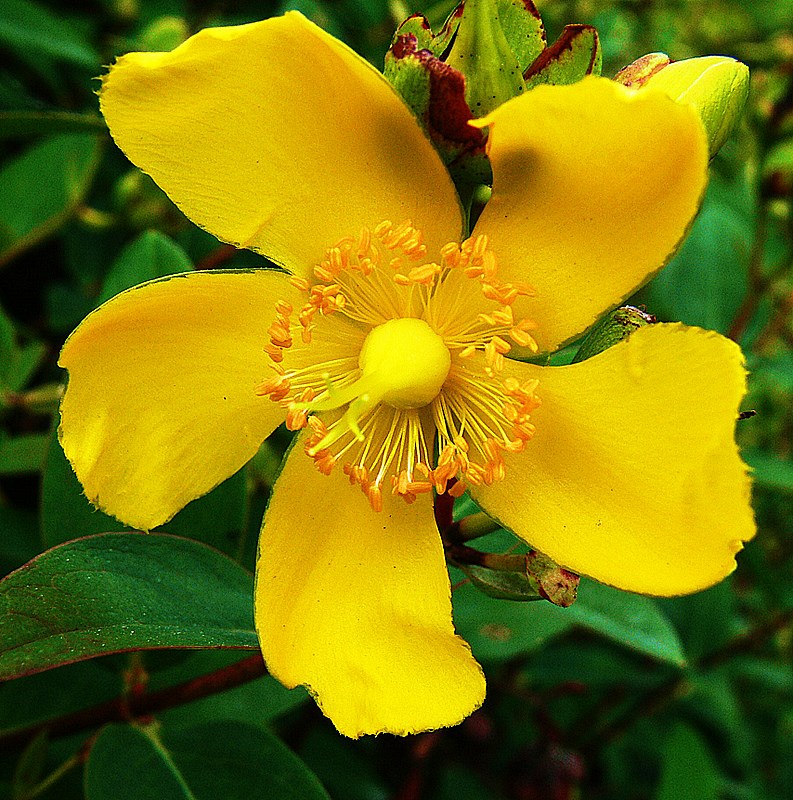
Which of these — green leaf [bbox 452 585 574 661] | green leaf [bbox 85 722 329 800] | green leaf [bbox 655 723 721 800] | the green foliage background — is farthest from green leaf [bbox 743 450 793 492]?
green leaf [bbox 85 722 329 800]

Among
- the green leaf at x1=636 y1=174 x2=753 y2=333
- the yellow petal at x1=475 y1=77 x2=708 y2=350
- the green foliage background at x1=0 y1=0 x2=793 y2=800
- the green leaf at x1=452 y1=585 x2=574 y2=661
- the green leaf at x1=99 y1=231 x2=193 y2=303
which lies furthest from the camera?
the green leaf at x1=636 y1=174 x2=753 y2=333

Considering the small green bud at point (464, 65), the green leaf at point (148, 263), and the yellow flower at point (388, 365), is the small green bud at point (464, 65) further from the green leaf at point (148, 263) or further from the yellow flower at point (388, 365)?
the green leaf at point (148, 263)

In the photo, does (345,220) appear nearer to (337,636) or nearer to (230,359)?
(230,359)

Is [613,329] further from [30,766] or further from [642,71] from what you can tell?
[30,766]

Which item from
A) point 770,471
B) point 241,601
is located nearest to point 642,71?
point 241,601

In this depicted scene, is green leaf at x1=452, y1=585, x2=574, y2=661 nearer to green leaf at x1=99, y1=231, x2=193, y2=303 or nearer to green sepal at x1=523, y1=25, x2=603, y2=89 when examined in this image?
green leaf at x1=99, y1=231, x2=193, y2=303

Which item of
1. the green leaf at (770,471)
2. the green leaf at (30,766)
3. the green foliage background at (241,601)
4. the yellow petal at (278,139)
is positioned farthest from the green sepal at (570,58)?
the green leaf at (770,471)
